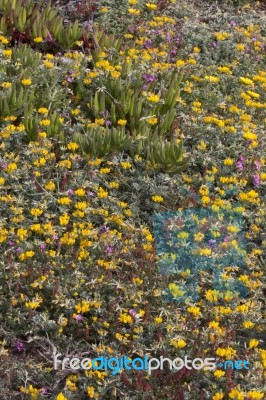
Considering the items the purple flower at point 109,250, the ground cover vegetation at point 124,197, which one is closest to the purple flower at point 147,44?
the ground cover vegetation at point 124,197

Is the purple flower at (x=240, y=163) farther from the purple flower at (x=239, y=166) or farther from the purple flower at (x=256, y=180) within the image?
the purple flower at (x=256, y=180)

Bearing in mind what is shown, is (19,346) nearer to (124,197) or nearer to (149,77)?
(124,197)

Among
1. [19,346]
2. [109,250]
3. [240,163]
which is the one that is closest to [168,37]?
[240,163]

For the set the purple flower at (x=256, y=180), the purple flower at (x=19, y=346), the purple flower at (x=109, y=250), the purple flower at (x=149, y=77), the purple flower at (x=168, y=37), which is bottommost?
the purple flower at (x=19, y=346)

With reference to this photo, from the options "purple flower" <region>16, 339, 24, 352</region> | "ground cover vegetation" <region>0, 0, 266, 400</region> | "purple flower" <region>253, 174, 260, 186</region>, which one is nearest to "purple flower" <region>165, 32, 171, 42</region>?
"ground cover vegetation" <region>0, 0, 266, 400</region>

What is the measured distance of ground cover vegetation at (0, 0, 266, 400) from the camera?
3.44 m

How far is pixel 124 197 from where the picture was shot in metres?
4.32

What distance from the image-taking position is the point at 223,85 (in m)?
5.40

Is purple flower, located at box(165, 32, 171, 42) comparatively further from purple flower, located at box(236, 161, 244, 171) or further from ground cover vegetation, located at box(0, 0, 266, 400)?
purple flower, located at box(236, 161, 244, 171)

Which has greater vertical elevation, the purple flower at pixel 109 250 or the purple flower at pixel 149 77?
the purple flower at pixel 149 77

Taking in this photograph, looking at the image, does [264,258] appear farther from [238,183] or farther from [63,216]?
[63,216]

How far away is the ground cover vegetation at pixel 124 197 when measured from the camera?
3.44 metres

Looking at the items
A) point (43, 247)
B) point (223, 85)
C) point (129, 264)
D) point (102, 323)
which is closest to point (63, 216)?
point (43, 247)

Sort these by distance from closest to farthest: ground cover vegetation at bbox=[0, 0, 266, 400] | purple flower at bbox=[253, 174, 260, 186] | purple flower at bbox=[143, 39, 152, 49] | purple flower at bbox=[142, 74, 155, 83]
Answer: ground cover vegetation at bbox=[0, 0, 266, 400]
purple flower at bbox=[253, 174, 260, 186]
purple flower at bbox=[142, 74, 155, 83]
purple flower at bbox=[143, 39, 152, 49]
